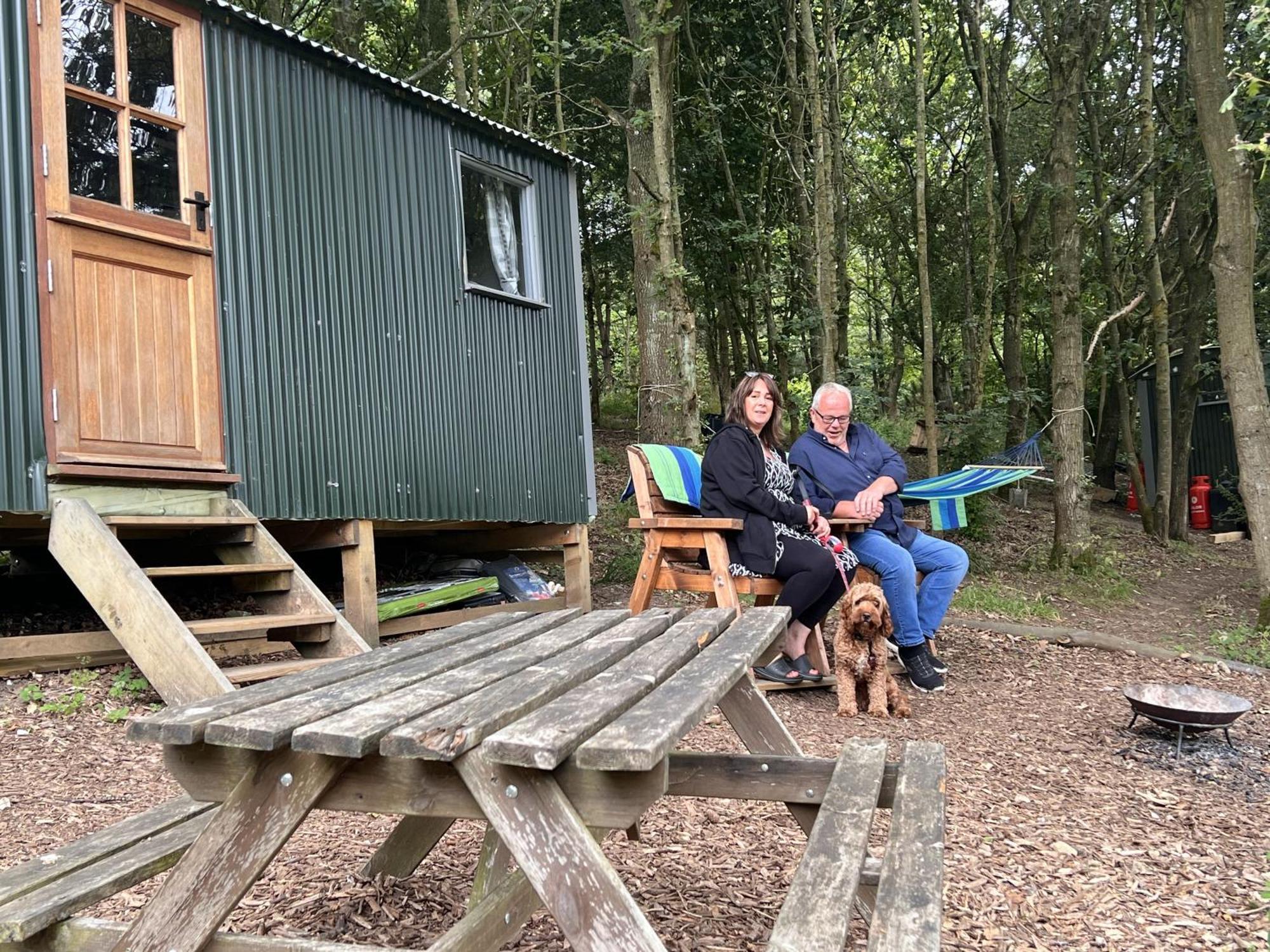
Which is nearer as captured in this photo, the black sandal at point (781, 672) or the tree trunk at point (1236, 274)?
the black sandal at point (781, 672)

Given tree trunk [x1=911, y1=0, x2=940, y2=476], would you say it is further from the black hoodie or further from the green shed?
the black hoodie

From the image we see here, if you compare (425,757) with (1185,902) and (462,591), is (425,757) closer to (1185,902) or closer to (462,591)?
(1185,902)

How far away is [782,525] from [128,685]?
3091 millimetres

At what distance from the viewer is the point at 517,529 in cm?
703

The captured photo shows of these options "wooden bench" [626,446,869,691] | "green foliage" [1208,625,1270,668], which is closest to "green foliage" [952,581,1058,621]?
"green foliage" [1208,625,1270,668]

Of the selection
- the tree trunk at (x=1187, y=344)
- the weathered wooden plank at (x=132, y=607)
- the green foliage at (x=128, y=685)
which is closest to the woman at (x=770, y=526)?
the weathered wooden plank at (x=132, y=607)

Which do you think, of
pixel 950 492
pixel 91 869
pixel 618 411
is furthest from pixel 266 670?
pixel 618 411

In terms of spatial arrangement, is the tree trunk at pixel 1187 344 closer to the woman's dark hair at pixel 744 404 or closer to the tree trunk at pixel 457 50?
the tree trunk at pixel 457 50

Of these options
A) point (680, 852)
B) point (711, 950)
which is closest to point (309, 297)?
point (680, 852)

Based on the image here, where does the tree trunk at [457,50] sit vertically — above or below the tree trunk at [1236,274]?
above

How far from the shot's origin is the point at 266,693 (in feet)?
5.17

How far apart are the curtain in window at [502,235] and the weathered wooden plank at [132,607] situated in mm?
3387

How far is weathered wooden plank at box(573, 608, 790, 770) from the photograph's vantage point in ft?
4.00

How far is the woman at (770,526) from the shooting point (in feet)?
14.3
